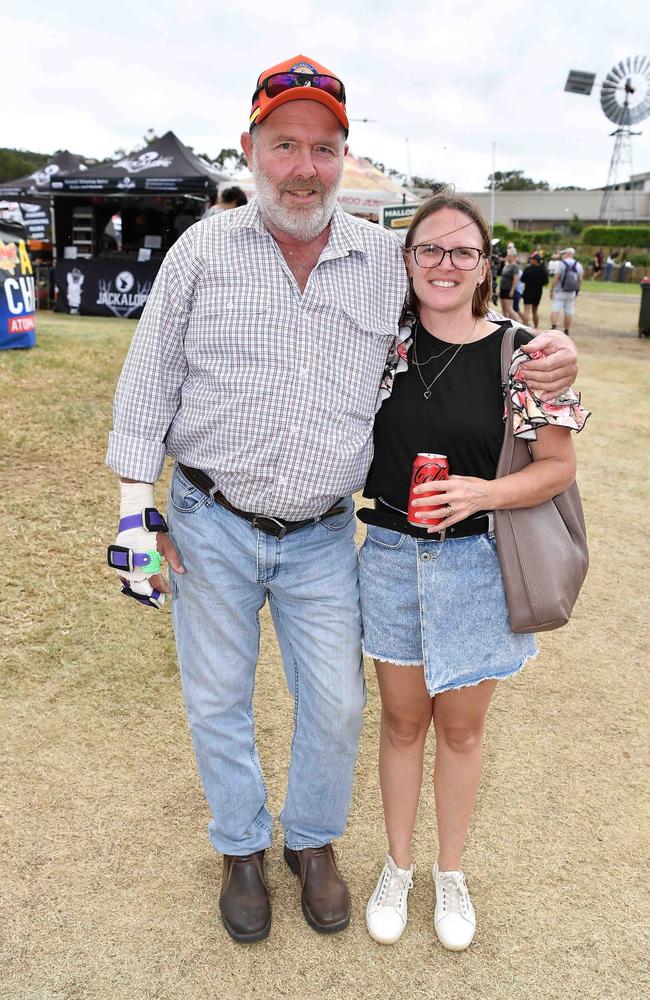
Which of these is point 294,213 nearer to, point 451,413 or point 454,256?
point 454,256

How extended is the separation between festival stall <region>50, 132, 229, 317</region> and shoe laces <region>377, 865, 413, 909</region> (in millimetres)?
12828

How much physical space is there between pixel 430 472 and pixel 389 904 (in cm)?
134

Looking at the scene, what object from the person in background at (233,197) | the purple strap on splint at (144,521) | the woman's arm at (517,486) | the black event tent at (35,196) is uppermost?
the black event tent at (35,196)

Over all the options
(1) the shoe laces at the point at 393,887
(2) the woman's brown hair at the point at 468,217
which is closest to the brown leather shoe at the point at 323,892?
(1) the shoe laces at the point at 393,887

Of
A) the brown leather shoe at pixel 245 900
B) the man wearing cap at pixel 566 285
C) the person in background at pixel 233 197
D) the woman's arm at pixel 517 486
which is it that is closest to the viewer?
the woman's arm at pixel 517 486

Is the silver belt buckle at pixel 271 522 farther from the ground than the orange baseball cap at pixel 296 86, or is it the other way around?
the orange baseball cap at pixel 296 86

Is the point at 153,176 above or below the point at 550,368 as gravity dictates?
above

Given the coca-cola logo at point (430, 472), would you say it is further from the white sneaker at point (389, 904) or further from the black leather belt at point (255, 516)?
the white sneaker at point (389, 904)

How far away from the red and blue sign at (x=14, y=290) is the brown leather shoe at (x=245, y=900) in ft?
25.5

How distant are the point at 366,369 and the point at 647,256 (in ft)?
182

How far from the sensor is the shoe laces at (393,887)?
2.30 m

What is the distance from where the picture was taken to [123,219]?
1666 cm

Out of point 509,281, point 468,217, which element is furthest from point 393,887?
point 509,281

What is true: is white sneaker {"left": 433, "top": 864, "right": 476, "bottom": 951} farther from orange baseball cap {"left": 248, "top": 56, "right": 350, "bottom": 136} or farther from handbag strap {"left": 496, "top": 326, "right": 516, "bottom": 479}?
orange baseball cap {"left": 248, "top": 56, "right": 350, "bottom": 136}
